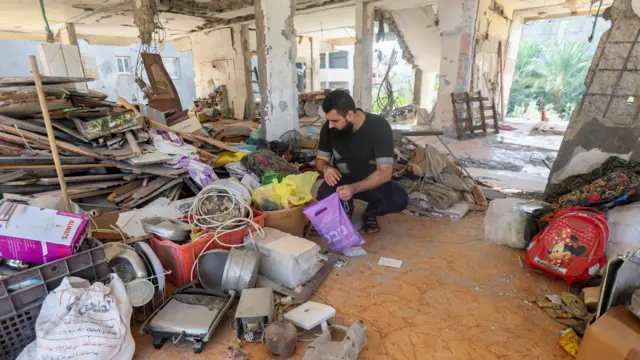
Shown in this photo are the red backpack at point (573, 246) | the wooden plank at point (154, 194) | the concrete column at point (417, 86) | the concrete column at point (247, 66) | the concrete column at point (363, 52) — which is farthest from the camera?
the concrete column at point (417, 86)

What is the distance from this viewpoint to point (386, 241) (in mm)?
2736

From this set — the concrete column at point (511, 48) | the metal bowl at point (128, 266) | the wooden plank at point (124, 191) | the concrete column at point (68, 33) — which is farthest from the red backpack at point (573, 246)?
the concrete column at point (68, 33)

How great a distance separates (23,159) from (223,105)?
26.7 ft

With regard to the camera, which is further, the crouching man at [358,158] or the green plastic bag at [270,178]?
the green plastic bag at [270,178]

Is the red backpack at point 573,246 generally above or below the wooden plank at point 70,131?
below

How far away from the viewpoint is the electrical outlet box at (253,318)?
164 cm

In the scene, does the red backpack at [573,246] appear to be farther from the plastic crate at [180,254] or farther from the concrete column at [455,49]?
the concrete column at [455,49]

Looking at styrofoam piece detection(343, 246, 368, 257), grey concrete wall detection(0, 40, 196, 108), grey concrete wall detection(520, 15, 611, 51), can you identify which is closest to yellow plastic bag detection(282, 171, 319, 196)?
styrofoam piece detection(343, 246, 368, 257)

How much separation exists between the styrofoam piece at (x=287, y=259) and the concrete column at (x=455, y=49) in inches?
245

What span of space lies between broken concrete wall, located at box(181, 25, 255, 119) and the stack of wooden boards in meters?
7.12

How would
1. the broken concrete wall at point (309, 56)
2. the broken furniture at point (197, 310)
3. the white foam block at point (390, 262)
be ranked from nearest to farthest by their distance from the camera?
the broken furniture at point (197, 310) → the white foam block at point (390, 262) → the broken concrete wall at point (309, 56)

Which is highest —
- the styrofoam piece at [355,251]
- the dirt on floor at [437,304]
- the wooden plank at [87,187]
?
the wooden plank at [87,187]

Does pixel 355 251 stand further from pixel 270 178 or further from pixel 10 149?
pixel 10 149

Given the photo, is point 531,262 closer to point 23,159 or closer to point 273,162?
point 273,162
